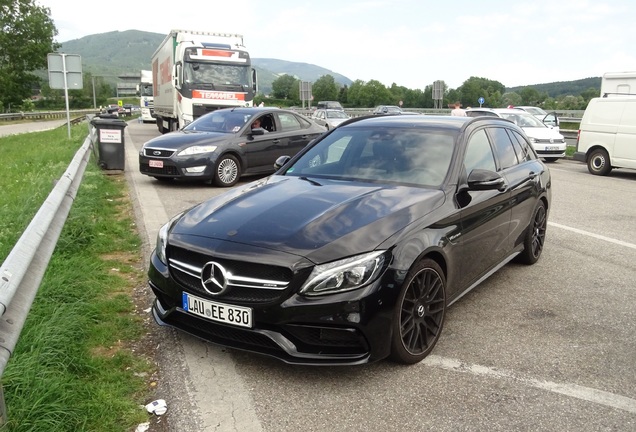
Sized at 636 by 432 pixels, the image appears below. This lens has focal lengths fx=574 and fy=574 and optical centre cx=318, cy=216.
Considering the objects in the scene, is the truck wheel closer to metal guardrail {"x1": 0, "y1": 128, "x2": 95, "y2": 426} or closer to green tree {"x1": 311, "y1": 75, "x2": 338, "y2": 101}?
metal guardrail {"x1": 0, "y1": 128, "x2": 95, "y2": 426}

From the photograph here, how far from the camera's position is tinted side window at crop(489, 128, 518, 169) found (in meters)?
5.38

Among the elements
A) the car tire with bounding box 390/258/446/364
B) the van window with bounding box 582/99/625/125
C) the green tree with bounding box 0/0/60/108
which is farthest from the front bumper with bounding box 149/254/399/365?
the green tree with bounding box 0/0/60/108

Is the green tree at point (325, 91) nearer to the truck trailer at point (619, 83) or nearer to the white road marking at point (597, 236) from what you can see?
the truck trailer at point (619, 83)

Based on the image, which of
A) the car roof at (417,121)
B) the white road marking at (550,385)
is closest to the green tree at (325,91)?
the car roof at (417,121)

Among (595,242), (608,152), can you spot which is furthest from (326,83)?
(595,242)

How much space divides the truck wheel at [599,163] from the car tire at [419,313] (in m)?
12.9

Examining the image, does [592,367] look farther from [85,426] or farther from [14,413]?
[14,413]

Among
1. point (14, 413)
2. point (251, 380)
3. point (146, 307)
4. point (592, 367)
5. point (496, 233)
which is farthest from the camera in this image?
point (496, 233)

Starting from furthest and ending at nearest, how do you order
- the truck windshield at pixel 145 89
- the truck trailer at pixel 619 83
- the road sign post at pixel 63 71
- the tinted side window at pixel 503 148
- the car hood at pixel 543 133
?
the truck windshield at pixel 145 89 < the truck trailer at pixel 619 83 < the car hood at pixel 543 133 < the road sign post at pixel 63 71 < the tinted side window at pixel 503 148

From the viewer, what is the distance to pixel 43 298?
13.8 feet

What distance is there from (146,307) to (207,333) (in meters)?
1.18

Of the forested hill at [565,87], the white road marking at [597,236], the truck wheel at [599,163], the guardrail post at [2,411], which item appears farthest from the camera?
the forested hill at [565,87]

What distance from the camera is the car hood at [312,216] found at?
3391 mm

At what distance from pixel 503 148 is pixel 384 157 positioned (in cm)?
146
